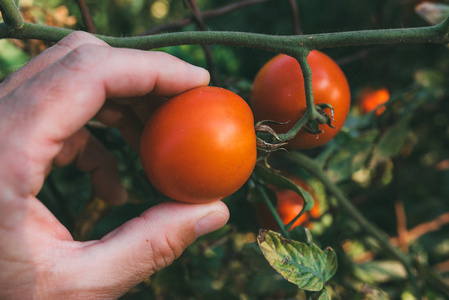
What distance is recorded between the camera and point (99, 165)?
Result: 94 cm

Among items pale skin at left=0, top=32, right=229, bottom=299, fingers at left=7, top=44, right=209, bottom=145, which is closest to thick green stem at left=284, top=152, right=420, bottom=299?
pale skin at left=0, top=32, right=229, bottom=299

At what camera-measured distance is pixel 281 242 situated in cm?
70

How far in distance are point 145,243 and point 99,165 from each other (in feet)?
1.15

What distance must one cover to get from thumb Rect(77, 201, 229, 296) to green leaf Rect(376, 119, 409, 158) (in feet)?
1.92

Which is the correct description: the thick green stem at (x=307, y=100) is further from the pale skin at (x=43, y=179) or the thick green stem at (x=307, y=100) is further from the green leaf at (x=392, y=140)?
the green leaf at (x=392, y=140)

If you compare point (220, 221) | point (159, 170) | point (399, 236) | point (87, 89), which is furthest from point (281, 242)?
point (399, 236)

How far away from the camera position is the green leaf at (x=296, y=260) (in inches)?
26.7

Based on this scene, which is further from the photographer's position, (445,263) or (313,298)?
(445,263)

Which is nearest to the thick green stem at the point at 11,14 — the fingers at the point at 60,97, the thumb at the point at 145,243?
the fingers at the point at 60,97

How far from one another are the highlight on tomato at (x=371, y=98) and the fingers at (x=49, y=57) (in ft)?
2.93

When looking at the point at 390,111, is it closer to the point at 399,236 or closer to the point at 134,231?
the point at 399,236

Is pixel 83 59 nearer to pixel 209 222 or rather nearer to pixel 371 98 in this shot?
pixel 209 222

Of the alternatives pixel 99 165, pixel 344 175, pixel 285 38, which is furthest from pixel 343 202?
pixel 99 165

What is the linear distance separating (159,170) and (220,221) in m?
0.16
